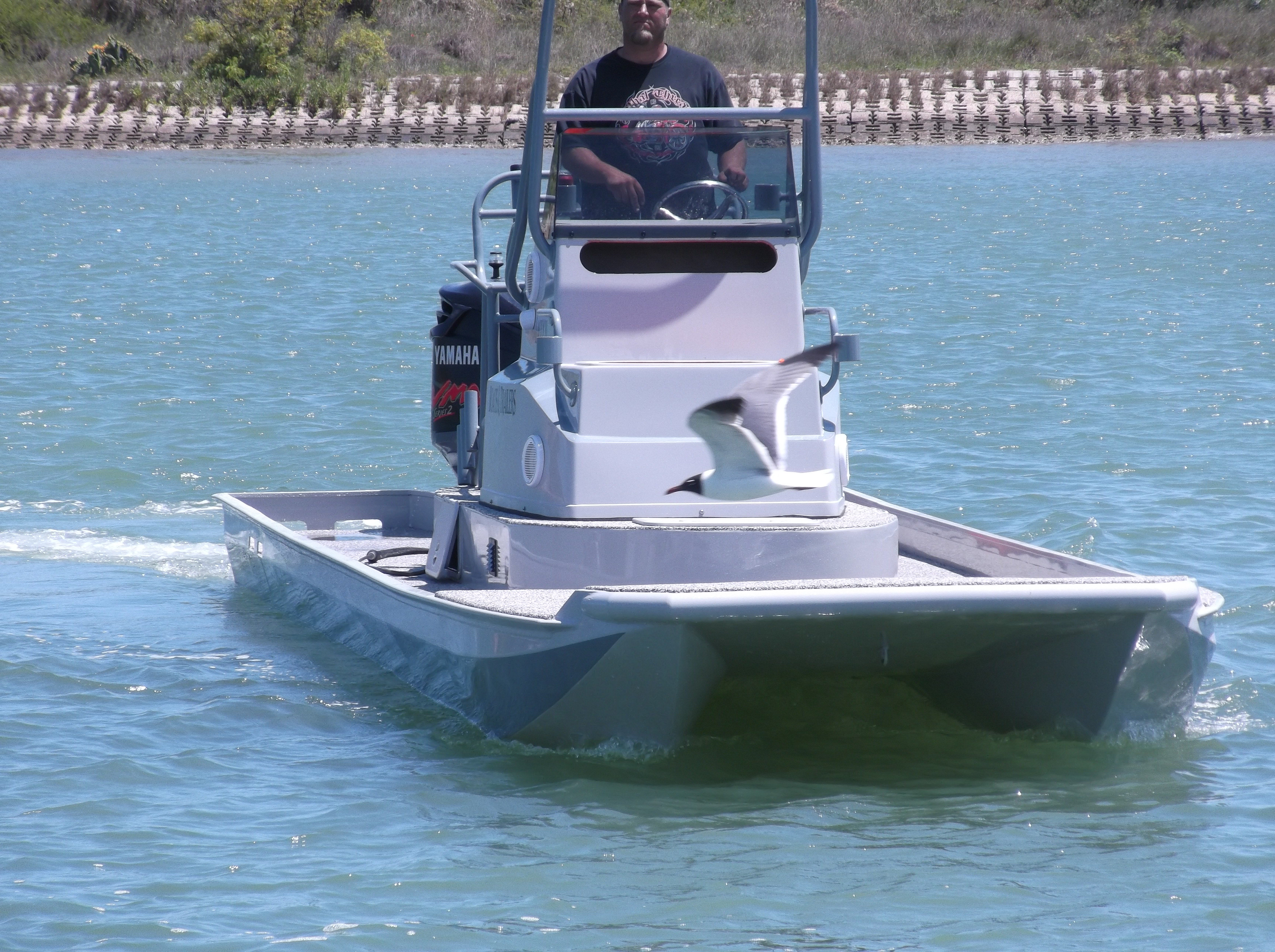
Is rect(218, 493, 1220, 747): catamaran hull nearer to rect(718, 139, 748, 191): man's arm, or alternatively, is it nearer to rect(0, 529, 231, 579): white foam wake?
rect(718, 139, 748, 191): man's arm

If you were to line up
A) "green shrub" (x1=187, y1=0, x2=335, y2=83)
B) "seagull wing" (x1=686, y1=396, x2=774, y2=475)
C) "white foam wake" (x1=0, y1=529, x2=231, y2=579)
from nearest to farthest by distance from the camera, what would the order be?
"seagull wing" (x1=686, y1=396, x2=774, y2=475)
"white foam wake" (x1=0, y1=529, x2=231, y2=579)
"green shrub" (x1=187, y1=0, x2=335, y2=83)

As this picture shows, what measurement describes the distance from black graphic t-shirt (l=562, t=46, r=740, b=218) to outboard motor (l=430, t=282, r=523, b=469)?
6.33 ft

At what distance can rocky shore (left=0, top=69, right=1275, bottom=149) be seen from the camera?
45625 millimetres

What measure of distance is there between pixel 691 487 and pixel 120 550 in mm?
5067

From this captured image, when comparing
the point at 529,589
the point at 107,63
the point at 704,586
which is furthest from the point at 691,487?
the point at 107,63

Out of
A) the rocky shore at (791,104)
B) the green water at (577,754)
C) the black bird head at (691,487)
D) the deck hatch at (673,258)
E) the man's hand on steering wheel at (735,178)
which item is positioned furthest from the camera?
the rocky shore at (791,104)

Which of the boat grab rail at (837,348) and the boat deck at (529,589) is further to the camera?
the boat grab rail at (837,348)

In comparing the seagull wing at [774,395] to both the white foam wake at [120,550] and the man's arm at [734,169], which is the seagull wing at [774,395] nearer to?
the man's arm at [734,169]

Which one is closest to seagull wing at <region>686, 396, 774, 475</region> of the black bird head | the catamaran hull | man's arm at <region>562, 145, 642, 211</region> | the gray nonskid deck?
the black bird head

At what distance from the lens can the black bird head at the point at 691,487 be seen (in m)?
6.17

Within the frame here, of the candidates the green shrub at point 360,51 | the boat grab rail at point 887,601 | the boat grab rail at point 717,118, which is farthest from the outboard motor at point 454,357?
the green shrub at point 360,51

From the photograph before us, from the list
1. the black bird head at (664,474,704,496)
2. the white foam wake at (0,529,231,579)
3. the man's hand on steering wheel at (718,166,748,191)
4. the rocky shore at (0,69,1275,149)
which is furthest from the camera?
the rocky shore at (0,69,1275,149)

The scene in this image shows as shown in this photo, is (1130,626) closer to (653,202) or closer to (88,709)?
(653,202)

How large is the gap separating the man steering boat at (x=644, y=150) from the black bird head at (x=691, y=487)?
119cm
